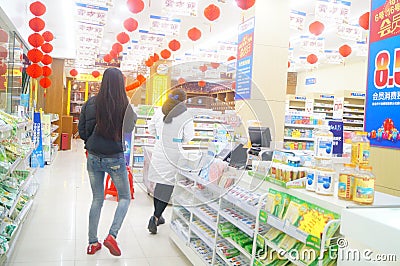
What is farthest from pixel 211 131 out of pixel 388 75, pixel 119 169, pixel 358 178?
pixel 358 178

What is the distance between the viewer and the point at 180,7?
6785mm

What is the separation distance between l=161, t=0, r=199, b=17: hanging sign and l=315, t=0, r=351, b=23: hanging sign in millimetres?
2143

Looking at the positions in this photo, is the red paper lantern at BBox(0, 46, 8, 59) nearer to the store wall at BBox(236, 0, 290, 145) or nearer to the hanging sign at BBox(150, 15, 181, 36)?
the hanging sign at BBox(150, 15, 181, 36)

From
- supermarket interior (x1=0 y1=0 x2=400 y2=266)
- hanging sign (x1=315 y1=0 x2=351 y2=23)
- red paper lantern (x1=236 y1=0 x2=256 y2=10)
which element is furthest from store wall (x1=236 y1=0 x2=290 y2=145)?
hanging sign (x1=315 y1=0 x2=351 y2=23)

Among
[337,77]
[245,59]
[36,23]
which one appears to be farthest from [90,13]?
[337,77]

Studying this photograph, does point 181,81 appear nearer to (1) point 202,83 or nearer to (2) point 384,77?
(1) point 202,83

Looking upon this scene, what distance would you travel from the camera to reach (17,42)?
821 centimetres

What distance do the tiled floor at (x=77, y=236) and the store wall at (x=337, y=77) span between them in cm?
1028

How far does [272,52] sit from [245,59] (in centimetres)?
42

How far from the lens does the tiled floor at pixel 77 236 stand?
335 cm

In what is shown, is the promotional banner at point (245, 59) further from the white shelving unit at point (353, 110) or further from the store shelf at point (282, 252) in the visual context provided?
the white shelving unit at point (353, 110)

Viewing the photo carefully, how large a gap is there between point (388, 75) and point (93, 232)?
2.77 metres

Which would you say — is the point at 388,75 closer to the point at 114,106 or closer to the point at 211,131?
the point at 211,131

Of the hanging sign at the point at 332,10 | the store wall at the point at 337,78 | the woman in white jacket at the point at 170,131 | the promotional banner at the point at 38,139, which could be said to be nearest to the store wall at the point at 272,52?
the hanging sign at the point at 332,10
